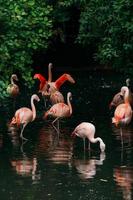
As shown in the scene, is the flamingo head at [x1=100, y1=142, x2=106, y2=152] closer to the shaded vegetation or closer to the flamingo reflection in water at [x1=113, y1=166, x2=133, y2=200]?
the flamingo reflection in water at [x1=113, y1=166, x2=133, y2=200]

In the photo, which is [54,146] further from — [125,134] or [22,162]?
[125,134]

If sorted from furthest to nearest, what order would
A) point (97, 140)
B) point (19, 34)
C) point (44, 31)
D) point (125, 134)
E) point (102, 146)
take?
point (44, 31)
point (19, 34)
point (125, 134)
point (97, 140)
point (102, 146)

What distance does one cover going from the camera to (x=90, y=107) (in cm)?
2227

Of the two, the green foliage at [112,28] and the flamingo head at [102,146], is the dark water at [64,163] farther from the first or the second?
the green foliage at [112,28]

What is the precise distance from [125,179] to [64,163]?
165 cm

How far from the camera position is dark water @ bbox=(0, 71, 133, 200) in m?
11.7

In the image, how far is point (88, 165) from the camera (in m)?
13.6

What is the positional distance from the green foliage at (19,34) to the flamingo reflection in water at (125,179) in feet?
15.4

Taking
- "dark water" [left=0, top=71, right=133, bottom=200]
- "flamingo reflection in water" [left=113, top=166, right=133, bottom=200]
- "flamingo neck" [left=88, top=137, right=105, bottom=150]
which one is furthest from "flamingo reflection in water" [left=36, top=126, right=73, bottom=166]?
"flamingo reflection in water" [left=113, top=166, right=133, bottom=200]

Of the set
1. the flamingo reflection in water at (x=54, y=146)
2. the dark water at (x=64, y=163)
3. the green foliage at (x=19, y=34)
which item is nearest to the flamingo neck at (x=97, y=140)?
the dark water at (x=64, y=163)

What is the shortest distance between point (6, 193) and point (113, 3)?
1047cm

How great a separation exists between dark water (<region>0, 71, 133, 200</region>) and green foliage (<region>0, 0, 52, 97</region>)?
5.22 feet

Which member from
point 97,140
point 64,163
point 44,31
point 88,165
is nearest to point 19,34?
point 44,31

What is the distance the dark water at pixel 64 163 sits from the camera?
11695 mm
